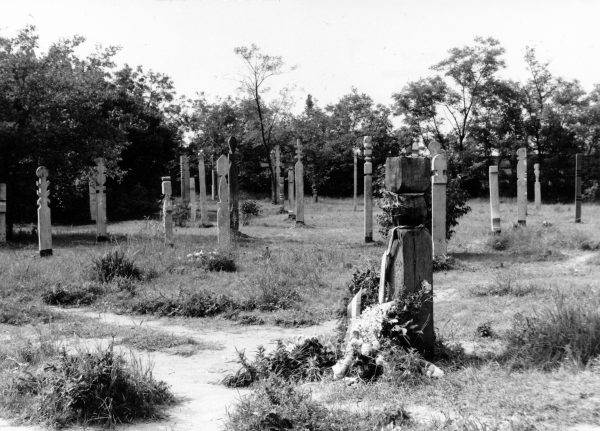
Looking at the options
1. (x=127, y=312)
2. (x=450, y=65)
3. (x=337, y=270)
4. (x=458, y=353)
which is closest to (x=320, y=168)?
(x=450, y=65)

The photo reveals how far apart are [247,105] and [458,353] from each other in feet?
132

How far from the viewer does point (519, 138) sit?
44500 millimetres

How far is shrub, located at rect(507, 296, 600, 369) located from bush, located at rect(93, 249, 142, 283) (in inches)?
262

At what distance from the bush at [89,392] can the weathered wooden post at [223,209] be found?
9.67 m

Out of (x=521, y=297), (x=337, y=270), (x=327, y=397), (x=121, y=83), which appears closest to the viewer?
(x=327, y=397)

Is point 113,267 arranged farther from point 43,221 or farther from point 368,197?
point 368,197

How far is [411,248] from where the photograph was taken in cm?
533

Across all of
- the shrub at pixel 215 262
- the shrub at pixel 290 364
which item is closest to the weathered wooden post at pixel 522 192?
the shrub at pixel 215 262

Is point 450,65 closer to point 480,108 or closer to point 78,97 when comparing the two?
point 480,108

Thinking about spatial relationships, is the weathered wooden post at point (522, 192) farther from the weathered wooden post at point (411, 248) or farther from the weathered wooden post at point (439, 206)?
the weathered wooden post at point (411, 248)

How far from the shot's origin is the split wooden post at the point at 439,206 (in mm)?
11531

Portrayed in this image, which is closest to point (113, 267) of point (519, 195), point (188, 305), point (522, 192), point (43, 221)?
point (188, 305)

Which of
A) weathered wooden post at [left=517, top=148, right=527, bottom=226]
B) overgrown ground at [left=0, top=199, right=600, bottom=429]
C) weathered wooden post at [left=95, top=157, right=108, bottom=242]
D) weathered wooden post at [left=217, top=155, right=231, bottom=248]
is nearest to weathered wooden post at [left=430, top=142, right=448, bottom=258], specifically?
overgrown ground at [left=0, top=199, right=600, bottom=429]

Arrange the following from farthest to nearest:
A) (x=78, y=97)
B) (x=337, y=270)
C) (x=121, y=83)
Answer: (x=121, y=83)
(x=78, y=97)
(x=337, y=270)
